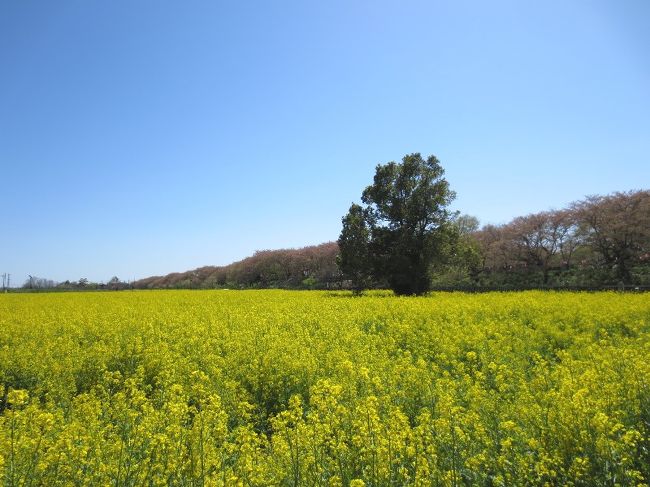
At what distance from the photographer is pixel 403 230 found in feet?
102

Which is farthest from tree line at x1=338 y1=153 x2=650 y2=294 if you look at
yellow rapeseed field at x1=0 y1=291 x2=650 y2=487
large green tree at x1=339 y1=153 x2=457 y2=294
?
yellow rapeseed field at x1=0 y1=291 x2=650 y2=487

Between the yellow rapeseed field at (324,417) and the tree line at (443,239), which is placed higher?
the tree line at (443,239)

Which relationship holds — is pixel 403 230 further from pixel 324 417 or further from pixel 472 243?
pixel 324 417

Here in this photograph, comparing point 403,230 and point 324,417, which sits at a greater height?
point 403,230

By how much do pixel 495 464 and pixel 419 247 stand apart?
89.3ft

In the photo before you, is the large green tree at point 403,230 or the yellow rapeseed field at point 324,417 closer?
the yellow rapeseed field at point 324,417

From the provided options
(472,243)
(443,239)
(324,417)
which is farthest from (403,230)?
(324,417)

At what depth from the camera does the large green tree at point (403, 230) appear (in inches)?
1195

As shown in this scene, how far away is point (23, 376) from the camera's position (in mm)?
8367

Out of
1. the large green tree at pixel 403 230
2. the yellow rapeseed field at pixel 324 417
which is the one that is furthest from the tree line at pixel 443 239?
the yellow rapeseed field at pixel 324 417

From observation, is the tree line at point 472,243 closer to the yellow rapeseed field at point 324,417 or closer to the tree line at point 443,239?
the tree line at point 443,239

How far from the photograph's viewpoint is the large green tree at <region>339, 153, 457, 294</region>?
30344 millimetres

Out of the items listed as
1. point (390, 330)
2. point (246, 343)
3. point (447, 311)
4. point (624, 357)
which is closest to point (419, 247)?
point (447, 311)

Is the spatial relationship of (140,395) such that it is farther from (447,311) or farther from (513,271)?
(513,271)
